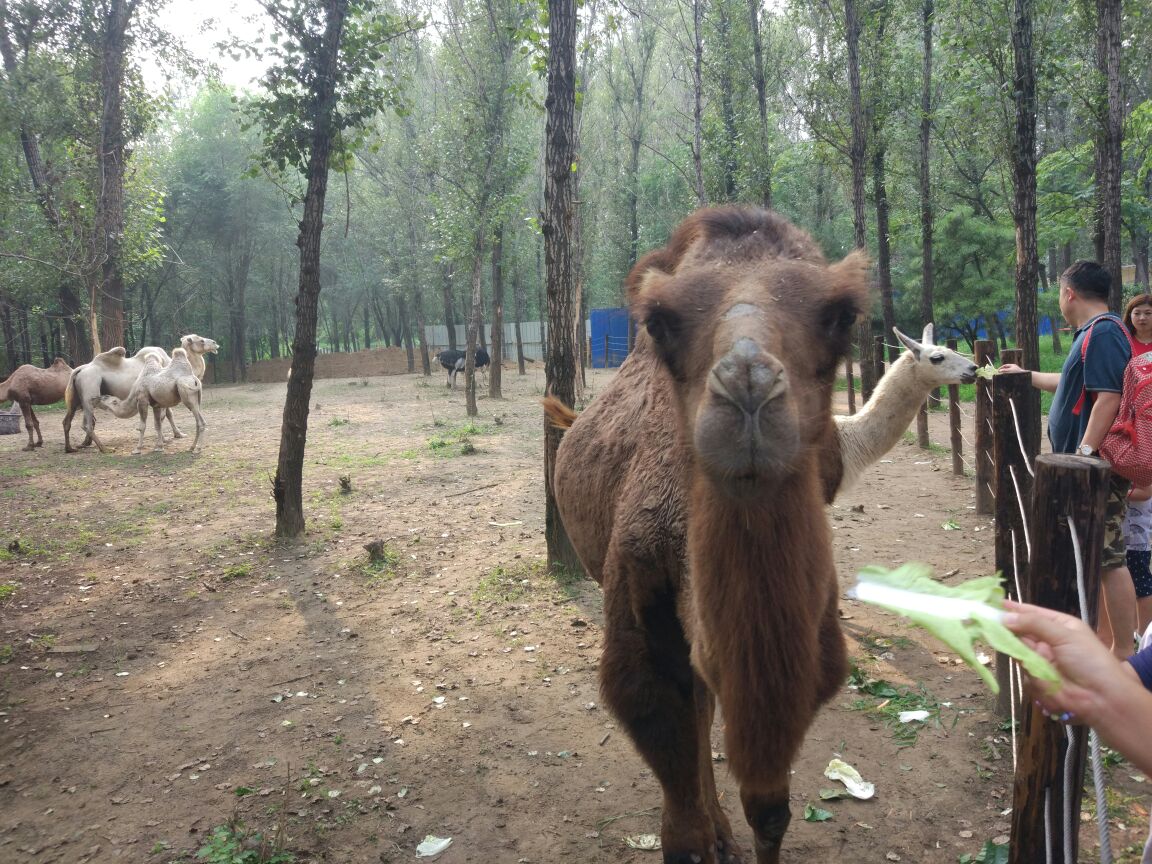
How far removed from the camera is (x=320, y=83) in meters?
7.19

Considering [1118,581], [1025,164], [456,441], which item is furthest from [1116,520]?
[456,441]

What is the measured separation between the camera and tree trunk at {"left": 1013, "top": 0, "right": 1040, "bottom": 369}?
28.4ft

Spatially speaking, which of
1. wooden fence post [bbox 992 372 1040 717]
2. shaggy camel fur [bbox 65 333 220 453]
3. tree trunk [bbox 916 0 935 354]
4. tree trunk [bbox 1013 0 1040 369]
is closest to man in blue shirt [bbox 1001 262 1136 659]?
wooden fence post [bbox 992 372 1040 717]

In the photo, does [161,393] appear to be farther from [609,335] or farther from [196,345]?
[609,335]

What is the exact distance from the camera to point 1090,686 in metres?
1.24

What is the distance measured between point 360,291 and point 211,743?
149ft

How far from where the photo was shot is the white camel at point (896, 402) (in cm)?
615

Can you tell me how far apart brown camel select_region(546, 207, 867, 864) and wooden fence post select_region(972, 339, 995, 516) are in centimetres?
441

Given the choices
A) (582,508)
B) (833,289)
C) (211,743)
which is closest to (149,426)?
(211,743)

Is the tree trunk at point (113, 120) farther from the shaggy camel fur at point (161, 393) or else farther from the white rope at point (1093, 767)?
Result: the white rope at point (1093, 767)

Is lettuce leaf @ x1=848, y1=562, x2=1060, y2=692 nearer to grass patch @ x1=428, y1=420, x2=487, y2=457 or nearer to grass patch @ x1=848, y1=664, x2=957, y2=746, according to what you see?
grass patch @ x1=848, y1=664, x2=957, y2=746

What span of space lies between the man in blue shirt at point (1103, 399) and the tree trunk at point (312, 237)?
A: 6268mm

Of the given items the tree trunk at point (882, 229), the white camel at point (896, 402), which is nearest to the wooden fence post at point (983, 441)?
the white camel at point (896, 402)

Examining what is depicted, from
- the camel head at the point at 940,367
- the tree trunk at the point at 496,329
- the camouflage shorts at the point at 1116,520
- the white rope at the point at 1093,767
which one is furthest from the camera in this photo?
the tree trunk at the point at 496,329
